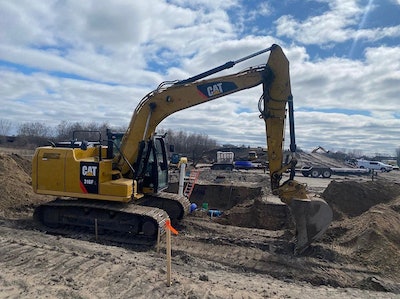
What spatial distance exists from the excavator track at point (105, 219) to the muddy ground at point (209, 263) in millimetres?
375

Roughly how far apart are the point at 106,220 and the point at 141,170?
1631 mm

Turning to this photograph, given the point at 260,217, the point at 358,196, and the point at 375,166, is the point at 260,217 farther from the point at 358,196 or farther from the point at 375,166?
the point at 375,166

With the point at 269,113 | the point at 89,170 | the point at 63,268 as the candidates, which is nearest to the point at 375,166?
the point at 269,113

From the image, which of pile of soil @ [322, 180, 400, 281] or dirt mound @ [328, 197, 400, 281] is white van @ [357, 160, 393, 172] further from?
dirt mound @ [328, 197, 400, 281]

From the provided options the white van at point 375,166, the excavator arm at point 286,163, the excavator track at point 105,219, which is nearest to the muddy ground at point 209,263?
the excavator track at point 105,219

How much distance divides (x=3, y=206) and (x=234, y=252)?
8.02m

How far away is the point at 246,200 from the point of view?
1756 cm

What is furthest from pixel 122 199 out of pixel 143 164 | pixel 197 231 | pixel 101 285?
pixel 101 285

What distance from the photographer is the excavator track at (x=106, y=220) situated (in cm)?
892

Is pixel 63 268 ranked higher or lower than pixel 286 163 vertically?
lower

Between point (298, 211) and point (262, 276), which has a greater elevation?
point (298, 211)

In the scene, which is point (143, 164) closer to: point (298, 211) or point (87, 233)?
point (87, 233)

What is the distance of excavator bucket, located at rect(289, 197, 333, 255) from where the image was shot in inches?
318

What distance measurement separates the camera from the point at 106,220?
9234 mm
